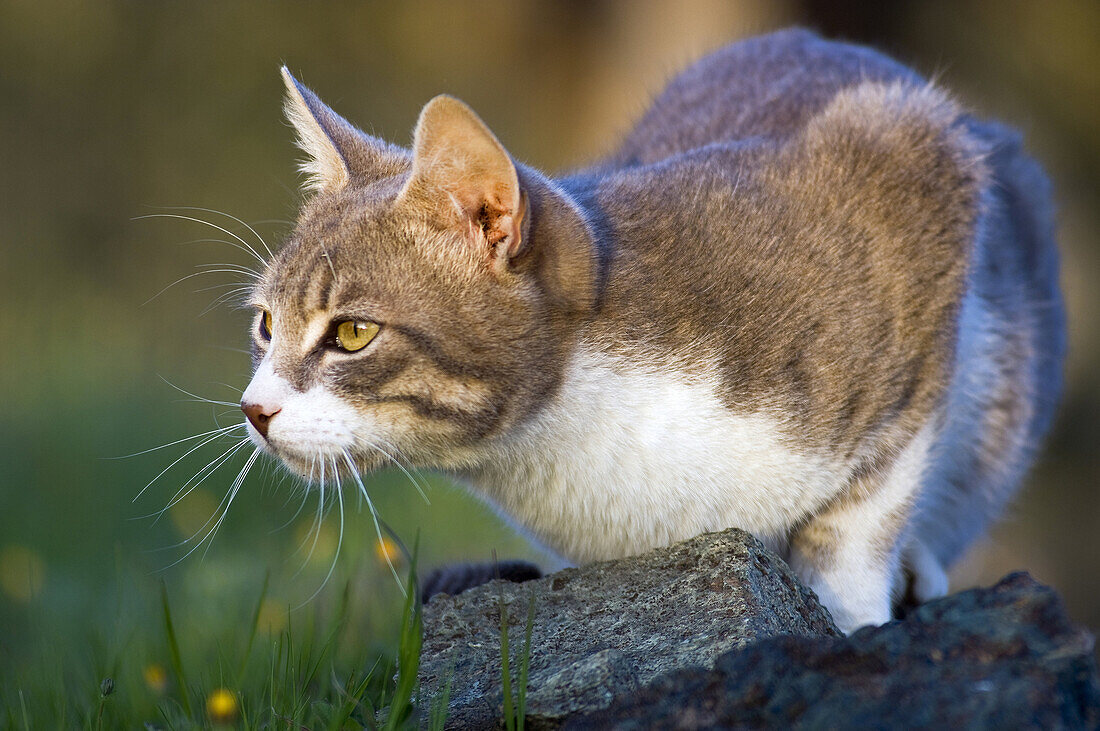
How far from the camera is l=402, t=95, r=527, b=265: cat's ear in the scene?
2.42 metres

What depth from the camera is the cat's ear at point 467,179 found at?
7.94 feet

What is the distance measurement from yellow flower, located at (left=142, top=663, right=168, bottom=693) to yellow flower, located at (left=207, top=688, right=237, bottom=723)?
1.68 feet

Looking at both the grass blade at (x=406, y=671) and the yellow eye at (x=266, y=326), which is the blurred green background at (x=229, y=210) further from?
the grass blade at (x=406, y=671)

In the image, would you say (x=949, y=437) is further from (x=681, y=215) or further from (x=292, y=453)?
(x=292, y=453)

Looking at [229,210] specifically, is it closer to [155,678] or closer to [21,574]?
[21,574]

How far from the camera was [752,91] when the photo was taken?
3.91 m

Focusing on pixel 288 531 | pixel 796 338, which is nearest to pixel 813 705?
pixel 796 338

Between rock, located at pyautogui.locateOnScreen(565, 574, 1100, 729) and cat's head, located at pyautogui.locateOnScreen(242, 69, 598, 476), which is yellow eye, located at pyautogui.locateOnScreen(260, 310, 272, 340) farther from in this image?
rock, located at pyautogui.locateOnScreen(565, 574, 1100, 729)

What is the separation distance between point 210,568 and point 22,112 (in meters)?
7.76

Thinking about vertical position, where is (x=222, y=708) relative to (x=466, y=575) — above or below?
above

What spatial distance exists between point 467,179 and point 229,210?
8008mm

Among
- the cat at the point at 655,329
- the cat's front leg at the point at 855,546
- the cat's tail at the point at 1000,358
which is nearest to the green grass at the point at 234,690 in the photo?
the cat at the point at 655,329

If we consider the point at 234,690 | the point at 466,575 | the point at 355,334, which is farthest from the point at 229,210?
the point at 234,690

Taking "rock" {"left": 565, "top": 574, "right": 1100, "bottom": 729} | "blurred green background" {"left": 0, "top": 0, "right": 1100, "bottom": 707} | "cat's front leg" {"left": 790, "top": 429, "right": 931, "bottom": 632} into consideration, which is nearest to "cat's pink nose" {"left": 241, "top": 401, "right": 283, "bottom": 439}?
"blurred green background" {"left": 0, "top": 0, "right": 1100, "bottom": 707}
